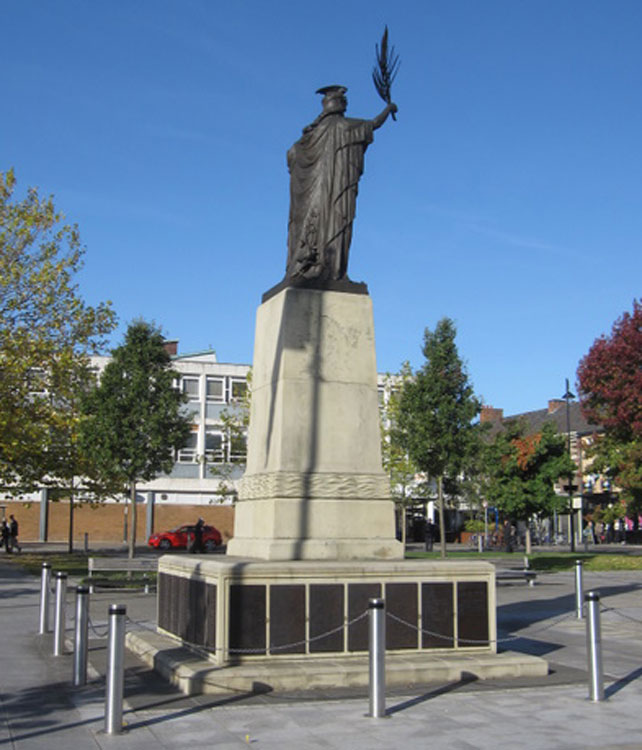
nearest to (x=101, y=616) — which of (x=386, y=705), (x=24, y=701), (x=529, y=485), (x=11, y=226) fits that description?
(x=24, y=701)

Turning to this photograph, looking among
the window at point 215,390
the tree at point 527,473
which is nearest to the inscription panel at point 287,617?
the tree at point 527,473

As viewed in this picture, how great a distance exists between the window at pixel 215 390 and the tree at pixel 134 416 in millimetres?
27394

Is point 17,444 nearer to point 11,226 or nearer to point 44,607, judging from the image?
point 11,226

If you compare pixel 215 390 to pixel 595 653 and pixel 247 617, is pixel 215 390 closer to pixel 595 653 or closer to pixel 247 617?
pixel 247 617

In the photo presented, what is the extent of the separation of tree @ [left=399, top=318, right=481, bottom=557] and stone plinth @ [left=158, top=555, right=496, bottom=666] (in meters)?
23.1

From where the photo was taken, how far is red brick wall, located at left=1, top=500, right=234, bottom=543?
57.5m

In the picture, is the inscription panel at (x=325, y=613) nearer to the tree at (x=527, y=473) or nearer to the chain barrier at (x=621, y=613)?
the chain barrier at (x=621, y=613)

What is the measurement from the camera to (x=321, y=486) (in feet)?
36.0

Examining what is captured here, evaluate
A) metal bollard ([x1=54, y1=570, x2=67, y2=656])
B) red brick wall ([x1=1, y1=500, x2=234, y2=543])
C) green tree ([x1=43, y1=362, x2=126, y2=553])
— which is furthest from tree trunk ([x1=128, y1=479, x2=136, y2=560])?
red brick wall ([x1=1, y1=500, x2=234, y2=543])

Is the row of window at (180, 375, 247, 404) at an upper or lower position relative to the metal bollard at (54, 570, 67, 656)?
upper

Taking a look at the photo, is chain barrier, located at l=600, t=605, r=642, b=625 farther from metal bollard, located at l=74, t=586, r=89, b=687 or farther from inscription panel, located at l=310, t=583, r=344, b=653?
metal bollard, located at l=74, t=586, r=89, b=687

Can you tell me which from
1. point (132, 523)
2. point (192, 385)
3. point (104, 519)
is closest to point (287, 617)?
point (132, 523)

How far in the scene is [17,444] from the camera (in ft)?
84.1

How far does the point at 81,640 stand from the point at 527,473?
33.9 meters
